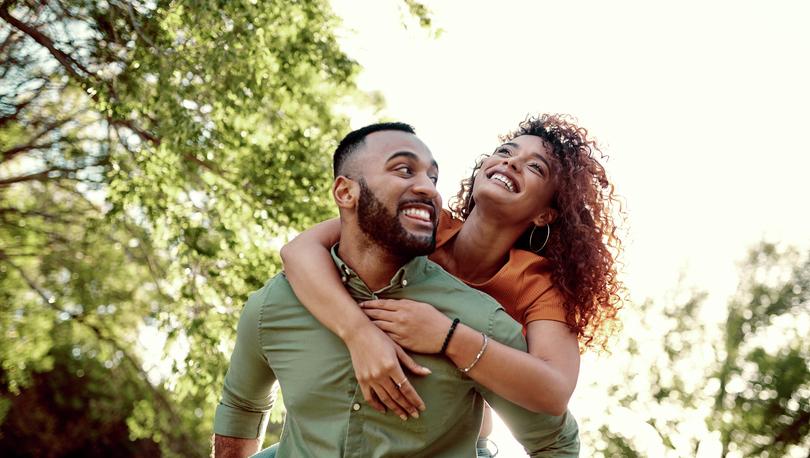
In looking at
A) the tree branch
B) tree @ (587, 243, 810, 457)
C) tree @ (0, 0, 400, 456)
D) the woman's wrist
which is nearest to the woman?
the woman's wrist

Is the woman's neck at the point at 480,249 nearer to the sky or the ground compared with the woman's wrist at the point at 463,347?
nearer to the sky

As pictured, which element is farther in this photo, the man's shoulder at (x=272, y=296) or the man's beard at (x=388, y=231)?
the man's shoulder at (x=272, y=296)

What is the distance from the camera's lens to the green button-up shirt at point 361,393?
2730mm

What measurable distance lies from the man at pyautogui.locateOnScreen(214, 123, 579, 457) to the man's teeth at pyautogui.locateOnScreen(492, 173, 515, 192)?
0.72m

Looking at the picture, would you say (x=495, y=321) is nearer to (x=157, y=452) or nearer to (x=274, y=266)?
(x=274, y=266)

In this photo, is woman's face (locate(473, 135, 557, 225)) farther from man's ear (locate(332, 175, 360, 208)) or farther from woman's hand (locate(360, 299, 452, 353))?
Answer: woman's hand (locate(360, 299, 452, 353))

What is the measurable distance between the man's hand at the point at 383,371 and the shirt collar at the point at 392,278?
215mm

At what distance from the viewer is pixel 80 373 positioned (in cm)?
2359

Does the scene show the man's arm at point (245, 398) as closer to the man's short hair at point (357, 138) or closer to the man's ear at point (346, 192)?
the man's ear at point (346, 192)

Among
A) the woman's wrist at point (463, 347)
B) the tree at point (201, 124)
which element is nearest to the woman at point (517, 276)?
the woman's wrist at point (463, 347)

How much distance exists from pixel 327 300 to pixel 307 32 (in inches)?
270

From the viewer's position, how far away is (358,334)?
273cm

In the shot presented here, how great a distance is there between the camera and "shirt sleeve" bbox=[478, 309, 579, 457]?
110 inches

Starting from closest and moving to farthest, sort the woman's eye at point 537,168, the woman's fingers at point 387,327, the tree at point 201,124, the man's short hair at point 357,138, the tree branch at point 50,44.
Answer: the woman's fingers at point 387,327 < the man's short hair at point 357,138 < the woman's eye at point 537,168 < the tree at point 201,124 < the tree branch at point 50,44
